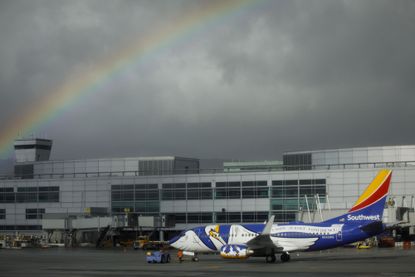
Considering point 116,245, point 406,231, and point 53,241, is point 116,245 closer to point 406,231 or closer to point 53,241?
point 53,241

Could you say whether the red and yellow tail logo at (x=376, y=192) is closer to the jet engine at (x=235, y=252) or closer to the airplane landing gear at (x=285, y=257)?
the airplane landing gear at (x=285, y=257)

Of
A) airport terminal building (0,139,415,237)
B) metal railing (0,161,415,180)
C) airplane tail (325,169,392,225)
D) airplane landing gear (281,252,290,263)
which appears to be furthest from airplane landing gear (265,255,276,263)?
metal railing (0,161,415,180)

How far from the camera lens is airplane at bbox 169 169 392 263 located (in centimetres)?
7338

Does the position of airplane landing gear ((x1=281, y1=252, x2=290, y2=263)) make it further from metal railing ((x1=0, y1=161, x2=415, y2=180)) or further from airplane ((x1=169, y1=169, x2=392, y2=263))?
metal railing ((x1=0, y1=161, x2=415, y2=180))

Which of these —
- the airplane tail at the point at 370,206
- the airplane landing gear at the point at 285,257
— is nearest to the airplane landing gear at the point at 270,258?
the airplane landing gear at the point at 285,257

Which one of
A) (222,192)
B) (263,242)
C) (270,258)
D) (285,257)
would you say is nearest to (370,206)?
(285,257)

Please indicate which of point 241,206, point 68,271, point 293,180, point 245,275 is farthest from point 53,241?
point 245,275

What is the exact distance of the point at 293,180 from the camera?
146000mm

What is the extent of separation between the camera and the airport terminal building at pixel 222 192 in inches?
5581

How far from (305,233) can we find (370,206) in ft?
24.8

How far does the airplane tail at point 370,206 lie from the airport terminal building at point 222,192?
166ft

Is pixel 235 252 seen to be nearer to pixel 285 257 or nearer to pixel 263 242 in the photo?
pixel 263 242

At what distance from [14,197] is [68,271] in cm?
11130

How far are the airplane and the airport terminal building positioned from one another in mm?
51301
